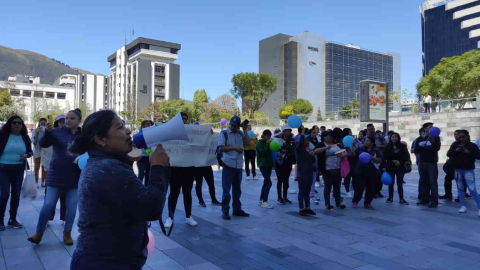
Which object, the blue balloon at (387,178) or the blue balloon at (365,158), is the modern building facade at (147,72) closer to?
the blue balloon at (387,178)

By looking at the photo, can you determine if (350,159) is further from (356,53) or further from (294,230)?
(356,53)

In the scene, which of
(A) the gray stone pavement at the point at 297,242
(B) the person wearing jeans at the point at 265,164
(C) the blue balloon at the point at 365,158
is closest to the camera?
(A) the gray stone pavement at the point at 297,242

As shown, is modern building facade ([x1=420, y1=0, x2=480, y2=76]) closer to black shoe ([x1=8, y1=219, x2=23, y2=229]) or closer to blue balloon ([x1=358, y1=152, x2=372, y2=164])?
blue balloon ([x1=358, y1=152, x2=372, y2=164])

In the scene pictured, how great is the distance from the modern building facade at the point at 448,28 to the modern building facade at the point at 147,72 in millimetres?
69177

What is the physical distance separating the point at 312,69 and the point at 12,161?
8200cm

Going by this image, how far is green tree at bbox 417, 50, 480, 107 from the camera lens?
32.7 meters

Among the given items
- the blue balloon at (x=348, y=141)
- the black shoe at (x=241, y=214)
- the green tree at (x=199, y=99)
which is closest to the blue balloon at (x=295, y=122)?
the blue balloon at (x=348, y=141)

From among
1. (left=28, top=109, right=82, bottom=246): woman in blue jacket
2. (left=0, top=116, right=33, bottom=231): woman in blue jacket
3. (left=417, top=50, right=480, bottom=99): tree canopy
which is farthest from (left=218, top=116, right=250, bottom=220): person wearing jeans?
(left=417, top=50, right=480, bottom=99): tree canopy

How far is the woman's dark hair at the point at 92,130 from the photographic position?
1.81 meters

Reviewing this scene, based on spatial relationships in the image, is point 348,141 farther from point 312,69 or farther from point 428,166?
point 312,69

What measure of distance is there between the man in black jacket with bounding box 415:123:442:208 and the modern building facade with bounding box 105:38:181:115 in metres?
82.8

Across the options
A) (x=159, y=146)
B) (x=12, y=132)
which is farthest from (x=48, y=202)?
(x=159, y=146)

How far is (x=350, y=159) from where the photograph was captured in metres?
9.18

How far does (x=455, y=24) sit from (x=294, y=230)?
109 meters
